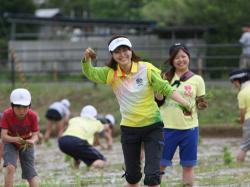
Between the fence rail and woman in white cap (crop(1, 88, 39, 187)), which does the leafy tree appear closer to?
the fence rail

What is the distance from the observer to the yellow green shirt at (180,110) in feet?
28.1

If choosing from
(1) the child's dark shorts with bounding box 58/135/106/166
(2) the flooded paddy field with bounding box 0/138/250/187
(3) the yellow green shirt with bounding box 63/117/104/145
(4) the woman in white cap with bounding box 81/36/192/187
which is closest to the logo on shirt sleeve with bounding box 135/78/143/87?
(4) the woman in white cap with bounding box 81/36/192/187

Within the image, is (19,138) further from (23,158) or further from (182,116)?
(182,116)

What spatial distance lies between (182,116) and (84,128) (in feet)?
13.7

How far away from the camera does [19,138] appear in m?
8.36

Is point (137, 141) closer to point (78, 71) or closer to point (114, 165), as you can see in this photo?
point (114, 165)

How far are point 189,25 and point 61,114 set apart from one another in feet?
47.5

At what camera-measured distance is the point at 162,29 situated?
30281 millimetres

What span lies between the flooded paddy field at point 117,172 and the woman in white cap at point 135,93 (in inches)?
59.3

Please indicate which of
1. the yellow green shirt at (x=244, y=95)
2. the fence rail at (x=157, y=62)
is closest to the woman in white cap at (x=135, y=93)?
the yellow green shirt at (x=244, y=95)

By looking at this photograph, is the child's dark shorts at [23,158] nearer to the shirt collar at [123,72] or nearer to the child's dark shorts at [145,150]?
the child's dark shorts at [145,150]

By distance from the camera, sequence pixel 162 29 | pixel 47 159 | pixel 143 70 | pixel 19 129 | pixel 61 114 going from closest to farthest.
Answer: pixel 143 70
pixel 19 129
pixel 47 159
pixel 61 114
pixel 162 29

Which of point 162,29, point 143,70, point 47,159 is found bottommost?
point 47,159

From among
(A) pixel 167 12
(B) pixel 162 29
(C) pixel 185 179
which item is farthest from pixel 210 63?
(C) pixel 185 179
